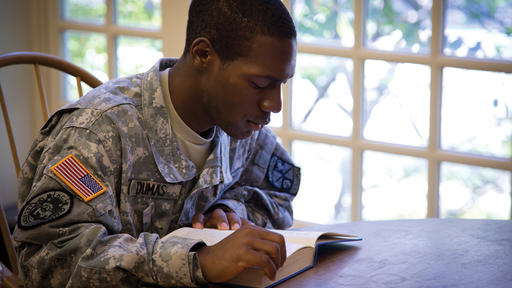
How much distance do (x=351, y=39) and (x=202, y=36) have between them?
0.96m

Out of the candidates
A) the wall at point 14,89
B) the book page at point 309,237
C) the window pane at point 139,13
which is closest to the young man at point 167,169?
the book page at point 309,237

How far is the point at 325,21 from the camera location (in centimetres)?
225

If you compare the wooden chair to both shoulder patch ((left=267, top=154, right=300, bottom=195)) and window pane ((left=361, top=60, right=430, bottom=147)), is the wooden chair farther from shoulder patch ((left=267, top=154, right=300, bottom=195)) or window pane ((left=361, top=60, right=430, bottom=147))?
window pane ((left=361, top=60, right=430, bottom=147))

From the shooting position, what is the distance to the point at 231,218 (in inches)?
55.9

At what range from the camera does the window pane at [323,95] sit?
2.27 meters

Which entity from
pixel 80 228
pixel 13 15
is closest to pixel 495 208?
pixel 80 228

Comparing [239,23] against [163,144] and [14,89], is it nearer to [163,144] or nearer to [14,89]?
[163,144]

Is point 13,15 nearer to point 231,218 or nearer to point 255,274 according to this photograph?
point 231,218

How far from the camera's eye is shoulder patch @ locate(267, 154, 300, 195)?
1.66m

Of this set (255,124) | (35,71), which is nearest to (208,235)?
(255,124)

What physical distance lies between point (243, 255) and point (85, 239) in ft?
0.90

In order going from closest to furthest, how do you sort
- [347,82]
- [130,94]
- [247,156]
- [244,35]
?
[244,35], [130,94], [247,156], [347,82]

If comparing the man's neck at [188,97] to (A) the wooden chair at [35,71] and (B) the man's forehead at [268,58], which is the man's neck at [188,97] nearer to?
(B) the man's forehead at [268,58]

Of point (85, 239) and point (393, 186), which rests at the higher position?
point (85, 239)
